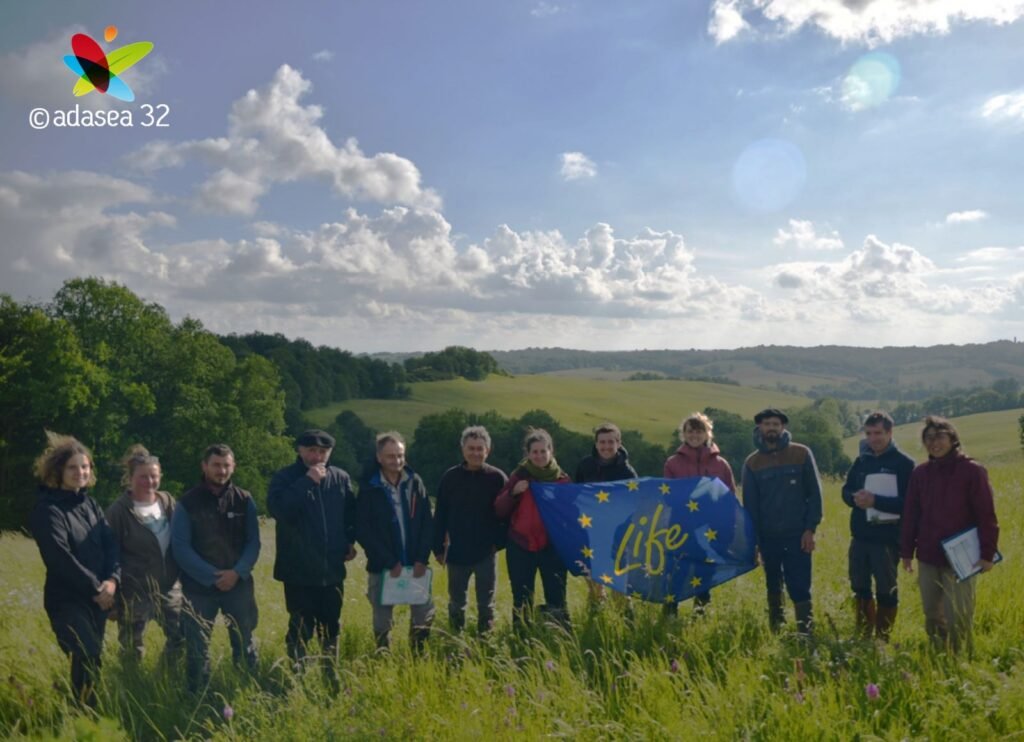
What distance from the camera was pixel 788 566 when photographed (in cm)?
709

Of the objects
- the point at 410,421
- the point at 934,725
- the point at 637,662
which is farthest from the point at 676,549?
the point at 410,421

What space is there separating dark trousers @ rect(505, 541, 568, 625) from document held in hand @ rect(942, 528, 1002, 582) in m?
3.24

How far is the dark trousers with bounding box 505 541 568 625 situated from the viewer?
7086 mm

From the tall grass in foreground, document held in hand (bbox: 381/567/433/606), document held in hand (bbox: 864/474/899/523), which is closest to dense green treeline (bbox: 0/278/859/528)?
the tall grass in foreground

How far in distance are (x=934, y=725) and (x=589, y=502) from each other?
11.2ft


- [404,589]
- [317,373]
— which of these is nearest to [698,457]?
[404,589]

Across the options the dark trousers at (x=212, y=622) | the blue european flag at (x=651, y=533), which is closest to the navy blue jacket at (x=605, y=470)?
the blue european flag at (x=651, y=533)

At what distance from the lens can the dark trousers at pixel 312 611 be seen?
661cm

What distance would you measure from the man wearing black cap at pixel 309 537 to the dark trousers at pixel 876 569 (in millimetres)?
4714

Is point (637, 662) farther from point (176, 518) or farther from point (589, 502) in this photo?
point (176, 518)

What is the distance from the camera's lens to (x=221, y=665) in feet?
19.7

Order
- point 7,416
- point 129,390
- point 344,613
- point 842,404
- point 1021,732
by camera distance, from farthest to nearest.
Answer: point 842,404, point 129,390, point 7,416, point 344,613, point 1021,732

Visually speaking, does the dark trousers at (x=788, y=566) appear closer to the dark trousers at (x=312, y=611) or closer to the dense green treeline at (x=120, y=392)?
the dark trousers at (x=312, y=611)

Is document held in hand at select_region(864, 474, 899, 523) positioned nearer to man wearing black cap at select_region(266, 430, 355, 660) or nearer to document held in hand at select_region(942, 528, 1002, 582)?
document held in hand at select_region(942, 528, 1002, 582)
